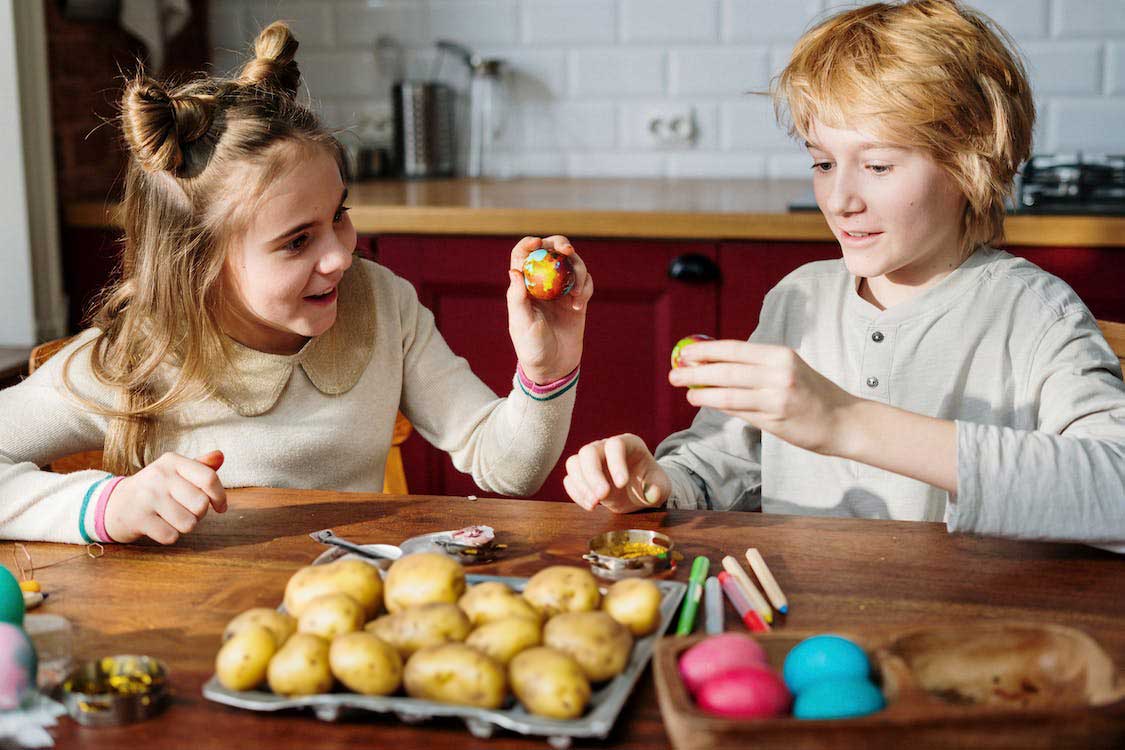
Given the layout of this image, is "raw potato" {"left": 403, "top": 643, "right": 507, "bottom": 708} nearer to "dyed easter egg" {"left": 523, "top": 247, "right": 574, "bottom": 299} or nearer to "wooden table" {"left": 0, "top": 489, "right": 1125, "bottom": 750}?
"wooden table" {"left": 0, "top": 489, "right": 1125, "bottom": 750}

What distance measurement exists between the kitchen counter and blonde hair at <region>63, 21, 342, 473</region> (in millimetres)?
921

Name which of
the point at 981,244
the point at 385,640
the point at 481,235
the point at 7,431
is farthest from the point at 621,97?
the point at 385,640

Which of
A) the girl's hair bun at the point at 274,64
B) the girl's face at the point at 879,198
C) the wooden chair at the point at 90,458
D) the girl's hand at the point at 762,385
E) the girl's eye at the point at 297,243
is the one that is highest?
the girl's hair bun at the point at 274,64

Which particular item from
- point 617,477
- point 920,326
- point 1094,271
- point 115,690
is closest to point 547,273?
point 617,477

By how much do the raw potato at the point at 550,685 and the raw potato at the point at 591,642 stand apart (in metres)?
0.03

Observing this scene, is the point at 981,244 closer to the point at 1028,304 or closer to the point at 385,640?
the point at 1028,304

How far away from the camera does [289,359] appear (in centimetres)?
159

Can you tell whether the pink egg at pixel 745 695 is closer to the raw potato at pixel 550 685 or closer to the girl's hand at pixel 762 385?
the raw potato at pixel 550 685

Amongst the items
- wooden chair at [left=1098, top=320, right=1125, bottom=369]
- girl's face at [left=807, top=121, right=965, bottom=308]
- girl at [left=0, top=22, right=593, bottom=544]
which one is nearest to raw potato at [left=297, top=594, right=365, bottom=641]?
girl at [left=0, top=22, right=593, bottom=544]

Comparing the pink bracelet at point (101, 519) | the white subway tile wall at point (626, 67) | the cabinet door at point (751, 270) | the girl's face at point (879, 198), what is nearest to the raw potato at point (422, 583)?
the pink bracelet at point (101, 519)

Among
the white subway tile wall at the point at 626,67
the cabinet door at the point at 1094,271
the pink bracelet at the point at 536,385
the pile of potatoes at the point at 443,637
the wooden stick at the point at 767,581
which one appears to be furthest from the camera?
the white subway tile wall at the point at 626,67

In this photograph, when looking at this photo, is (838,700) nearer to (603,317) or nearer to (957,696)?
(957,696)

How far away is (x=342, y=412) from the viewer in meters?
1.62

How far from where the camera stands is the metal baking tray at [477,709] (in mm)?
761
